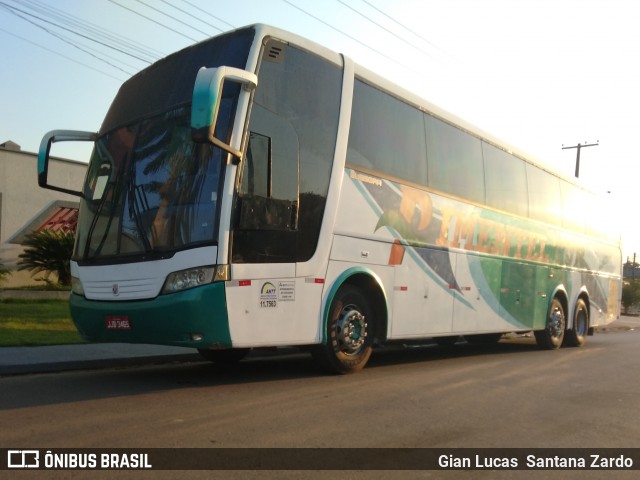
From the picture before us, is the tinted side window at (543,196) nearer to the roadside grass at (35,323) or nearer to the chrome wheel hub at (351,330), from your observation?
the chrome wheel hub at (351,330)

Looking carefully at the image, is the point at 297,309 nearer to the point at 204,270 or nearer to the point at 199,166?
the point at 204,270

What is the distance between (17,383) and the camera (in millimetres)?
7480

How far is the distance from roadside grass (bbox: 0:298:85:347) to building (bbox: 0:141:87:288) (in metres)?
4.77

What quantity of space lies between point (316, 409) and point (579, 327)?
1143 cm

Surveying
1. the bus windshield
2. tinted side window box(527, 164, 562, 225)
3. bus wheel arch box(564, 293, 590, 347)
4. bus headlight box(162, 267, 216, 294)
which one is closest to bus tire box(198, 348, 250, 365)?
the bus windshield

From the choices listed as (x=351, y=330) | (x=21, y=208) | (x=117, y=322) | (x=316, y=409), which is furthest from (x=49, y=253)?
(x=316, y=409)

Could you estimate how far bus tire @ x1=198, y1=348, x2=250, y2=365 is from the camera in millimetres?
9156

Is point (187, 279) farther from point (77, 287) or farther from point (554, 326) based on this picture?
point (554, 326)

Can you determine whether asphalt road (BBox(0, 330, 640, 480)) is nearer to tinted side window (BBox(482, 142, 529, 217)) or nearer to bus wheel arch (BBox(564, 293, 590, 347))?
tinted side window (BBox(482, 142, 529, 217))

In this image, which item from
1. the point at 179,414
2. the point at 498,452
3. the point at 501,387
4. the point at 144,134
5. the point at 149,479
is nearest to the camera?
the point at 149,479

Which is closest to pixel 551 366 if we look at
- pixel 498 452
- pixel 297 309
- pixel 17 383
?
pixel 297 309

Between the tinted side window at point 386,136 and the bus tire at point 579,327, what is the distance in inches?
302

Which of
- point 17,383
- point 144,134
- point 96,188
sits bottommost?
point 17,383

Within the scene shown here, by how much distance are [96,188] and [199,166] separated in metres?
1.72
